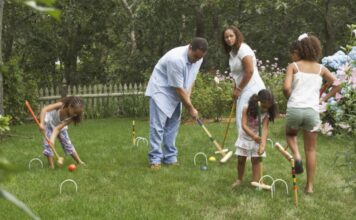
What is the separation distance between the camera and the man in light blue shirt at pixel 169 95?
5.82m

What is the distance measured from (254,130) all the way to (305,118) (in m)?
0.58

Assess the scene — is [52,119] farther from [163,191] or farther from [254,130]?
[254,130]

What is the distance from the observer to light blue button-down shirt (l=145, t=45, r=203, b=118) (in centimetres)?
581

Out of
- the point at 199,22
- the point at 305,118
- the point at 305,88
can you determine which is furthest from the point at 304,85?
the point at 199,22

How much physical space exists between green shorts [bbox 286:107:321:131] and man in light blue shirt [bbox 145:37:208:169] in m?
1.39

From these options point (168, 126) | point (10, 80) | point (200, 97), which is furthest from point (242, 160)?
point (10, 80)

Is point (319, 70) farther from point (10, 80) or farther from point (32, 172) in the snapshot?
point (10, 80)

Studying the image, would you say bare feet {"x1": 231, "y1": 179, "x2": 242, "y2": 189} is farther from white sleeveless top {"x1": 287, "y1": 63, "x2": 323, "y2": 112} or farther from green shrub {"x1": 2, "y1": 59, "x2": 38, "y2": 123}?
green shrub {"x1": 2, "y1": 59, "x2": 38, "y2": 123}

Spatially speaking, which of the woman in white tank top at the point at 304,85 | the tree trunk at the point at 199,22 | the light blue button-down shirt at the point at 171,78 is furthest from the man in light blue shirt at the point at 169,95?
the tree trunk at the point at 199,22

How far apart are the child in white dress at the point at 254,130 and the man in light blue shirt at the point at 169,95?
926mm

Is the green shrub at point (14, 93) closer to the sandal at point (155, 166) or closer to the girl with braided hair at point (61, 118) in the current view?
the girl with braided hair at point (61, 118)

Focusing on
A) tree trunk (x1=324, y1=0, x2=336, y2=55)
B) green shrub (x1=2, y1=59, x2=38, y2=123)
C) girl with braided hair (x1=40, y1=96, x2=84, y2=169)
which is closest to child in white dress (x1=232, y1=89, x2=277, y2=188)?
girl with braided hair (x1=40, y1=96, x2=84, y2=169)

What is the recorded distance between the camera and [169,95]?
20.0ft

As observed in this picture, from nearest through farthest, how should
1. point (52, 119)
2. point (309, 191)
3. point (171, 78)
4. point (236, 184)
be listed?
point (309, 191) → point (236, 184) → point (171, 78) → point (52, 119)
